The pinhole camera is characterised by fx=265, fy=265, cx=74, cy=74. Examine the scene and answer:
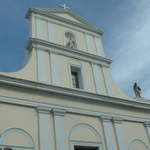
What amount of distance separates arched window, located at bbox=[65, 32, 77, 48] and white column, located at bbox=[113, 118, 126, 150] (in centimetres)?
481

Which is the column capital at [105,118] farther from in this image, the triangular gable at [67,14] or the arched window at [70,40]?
the triangular gable at [67,14]

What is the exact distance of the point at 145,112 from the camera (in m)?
15.2

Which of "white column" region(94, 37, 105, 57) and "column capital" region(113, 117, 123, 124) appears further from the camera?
"white column" region(94, 37, 105, 57)

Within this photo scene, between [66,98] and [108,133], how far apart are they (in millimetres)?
2674

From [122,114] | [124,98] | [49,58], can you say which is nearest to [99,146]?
[122,114]

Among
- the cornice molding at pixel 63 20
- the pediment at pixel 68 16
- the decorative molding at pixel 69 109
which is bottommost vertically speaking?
the decorative molding at pixel 69 109

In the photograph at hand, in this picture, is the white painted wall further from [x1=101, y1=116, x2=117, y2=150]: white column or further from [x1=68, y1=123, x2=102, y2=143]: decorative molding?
[x1=101, y1=116, x2=117, y2=150]: white column

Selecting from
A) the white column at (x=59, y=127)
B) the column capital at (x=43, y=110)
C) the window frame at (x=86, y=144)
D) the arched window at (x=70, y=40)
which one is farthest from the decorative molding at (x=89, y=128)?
the arched window at (x=70, y=40)

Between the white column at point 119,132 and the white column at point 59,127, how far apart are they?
301 cm

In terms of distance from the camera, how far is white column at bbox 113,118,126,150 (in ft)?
42.0

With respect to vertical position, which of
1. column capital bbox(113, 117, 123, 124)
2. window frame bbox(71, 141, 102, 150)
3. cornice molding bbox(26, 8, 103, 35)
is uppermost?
cornice molding bbox(26, 8, 103, 35)

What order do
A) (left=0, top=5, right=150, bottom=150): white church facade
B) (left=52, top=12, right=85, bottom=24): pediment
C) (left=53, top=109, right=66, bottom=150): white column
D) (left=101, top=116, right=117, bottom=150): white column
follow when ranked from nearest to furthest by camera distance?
(left=0, top=5, right=150, bottom=150): white church facade
(left=53, top=109, right=66, bottom=150): white column
(left=101, top=116, right=117, bottom=150): white column
(left=52, top=12, right=85, bottom=24): pediment

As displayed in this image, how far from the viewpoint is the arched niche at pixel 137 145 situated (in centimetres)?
1334

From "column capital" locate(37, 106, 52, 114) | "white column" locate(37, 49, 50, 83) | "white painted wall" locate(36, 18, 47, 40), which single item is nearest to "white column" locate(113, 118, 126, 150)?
"column capital" locate(37, 106, 52, 114)
